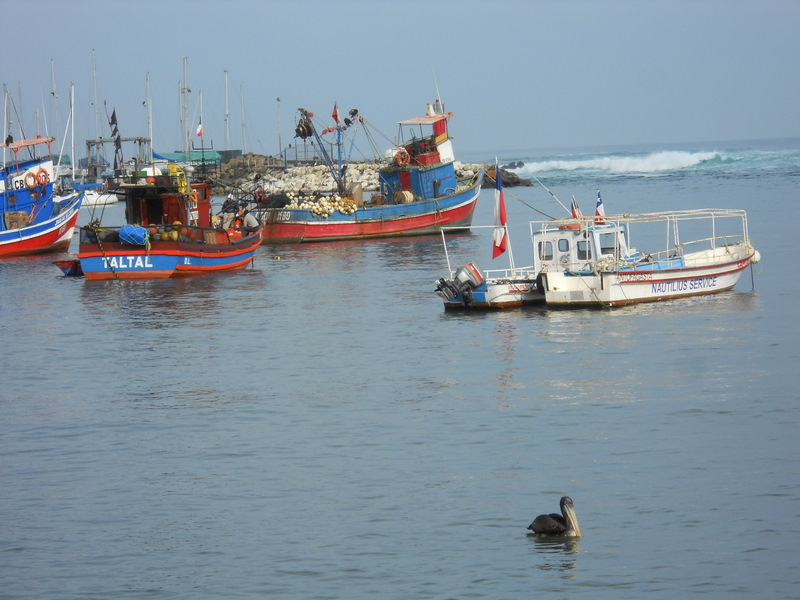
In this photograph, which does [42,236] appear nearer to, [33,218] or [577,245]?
[33,218]

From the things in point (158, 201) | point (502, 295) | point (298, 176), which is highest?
point (298, 176)

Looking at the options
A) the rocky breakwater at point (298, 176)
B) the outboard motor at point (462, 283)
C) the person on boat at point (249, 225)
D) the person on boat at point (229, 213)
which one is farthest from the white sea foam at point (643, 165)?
the outboard motor at point (462, 283)

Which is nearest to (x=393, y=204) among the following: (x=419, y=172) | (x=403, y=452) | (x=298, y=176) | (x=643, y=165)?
(x=419, y=172)

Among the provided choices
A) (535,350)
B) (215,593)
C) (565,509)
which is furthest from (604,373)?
(215,593)

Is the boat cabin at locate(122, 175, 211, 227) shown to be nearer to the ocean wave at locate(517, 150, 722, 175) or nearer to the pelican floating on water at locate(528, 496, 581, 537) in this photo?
Result: the pelican floating on water at locate(528, 496, 581, 537)

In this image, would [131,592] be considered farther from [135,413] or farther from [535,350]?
[535,350]

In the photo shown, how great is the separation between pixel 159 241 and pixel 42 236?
58.3 ft

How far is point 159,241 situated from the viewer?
43156mm

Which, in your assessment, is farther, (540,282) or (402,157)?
(402,157)

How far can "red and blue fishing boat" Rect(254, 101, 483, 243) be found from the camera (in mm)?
58062

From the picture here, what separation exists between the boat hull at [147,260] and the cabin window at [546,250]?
657 inches

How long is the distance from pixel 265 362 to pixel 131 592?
13563mm

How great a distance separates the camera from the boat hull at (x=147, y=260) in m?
43.2

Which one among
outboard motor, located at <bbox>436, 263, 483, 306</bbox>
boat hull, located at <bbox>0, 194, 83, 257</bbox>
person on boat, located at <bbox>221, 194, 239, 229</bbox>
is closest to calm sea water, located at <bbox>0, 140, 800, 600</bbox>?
outboard motor, located at <bbox>436, 263, 483, 306</bbox>
